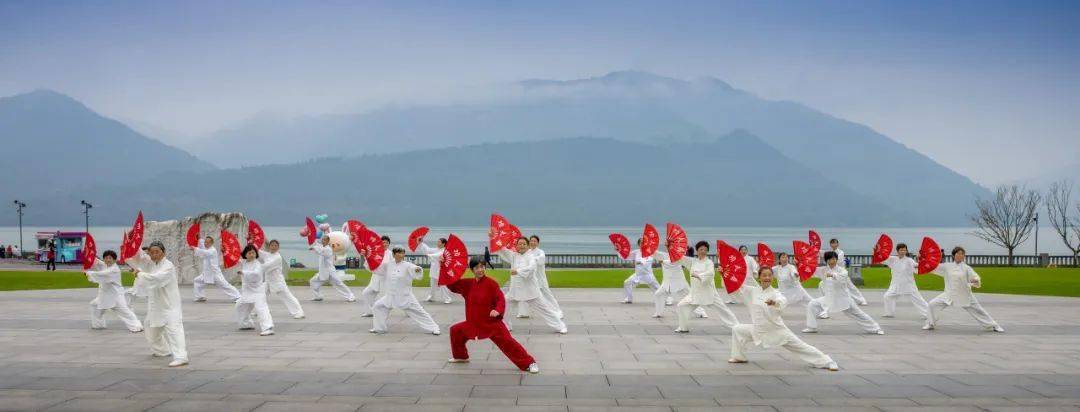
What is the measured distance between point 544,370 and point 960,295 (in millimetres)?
8556

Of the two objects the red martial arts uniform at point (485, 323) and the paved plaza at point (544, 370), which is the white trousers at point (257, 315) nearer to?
the paved plaza at point (544, 370)

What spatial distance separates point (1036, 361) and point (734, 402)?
5.53m

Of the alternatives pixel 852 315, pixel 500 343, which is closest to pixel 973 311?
pixel 852 315

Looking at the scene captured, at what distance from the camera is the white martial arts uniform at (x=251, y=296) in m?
13.2

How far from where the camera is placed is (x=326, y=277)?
19562 mm

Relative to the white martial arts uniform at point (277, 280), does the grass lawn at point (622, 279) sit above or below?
below

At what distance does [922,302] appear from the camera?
15164 millimetres

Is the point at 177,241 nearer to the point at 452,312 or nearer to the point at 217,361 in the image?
the point at 452,312

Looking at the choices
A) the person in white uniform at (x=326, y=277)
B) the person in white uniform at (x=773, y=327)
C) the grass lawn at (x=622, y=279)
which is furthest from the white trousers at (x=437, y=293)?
the person in white uniform at (x=773, y=327)

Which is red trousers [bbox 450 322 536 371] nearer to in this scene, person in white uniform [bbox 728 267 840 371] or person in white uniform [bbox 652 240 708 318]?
person in white uniform [bbox 728 267 840 371]

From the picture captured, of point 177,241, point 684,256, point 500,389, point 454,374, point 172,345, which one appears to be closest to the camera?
point 500,389

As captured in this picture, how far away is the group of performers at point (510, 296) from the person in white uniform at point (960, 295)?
0.06 ft

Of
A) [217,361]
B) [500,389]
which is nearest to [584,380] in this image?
[500,389]

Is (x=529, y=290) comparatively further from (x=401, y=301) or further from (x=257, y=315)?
(x=257, y=315)
